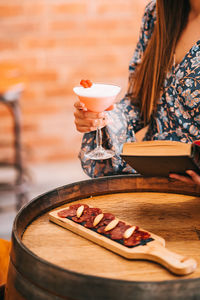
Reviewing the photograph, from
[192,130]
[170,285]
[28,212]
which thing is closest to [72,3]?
[192,130]

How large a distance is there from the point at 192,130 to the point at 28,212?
2.44 feet

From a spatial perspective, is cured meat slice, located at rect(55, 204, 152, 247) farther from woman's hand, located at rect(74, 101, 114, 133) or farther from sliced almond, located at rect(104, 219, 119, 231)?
woman's hand, located at rect(74, 101, 114, 133)

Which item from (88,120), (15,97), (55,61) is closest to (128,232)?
(88,120)

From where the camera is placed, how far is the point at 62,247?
1.13m

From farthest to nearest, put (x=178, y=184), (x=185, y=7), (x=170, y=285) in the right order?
(x=185, y=7) < (x=178, y=184) < (x=170, y=285)

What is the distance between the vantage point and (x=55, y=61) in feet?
13.6

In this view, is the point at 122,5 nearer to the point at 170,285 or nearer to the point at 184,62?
the point at 184,62

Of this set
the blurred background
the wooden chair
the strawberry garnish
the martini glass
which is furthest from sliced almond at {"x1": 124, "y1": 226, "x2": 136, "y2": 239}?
the blurred background

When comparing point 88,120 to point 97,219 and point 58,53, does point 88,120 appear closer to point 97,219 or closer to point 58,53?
point 97,219

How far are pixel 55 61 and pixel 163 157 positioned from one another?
10.4ft

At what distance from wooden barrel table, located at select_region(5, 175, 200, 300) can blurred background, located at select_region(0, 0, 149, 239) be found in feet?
8.05

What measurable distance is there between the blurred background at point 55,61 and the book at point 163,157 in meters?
2.66

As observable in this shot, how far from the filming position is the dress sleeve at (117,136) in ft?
5.79

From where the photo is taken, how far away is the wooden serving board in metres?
0.98
